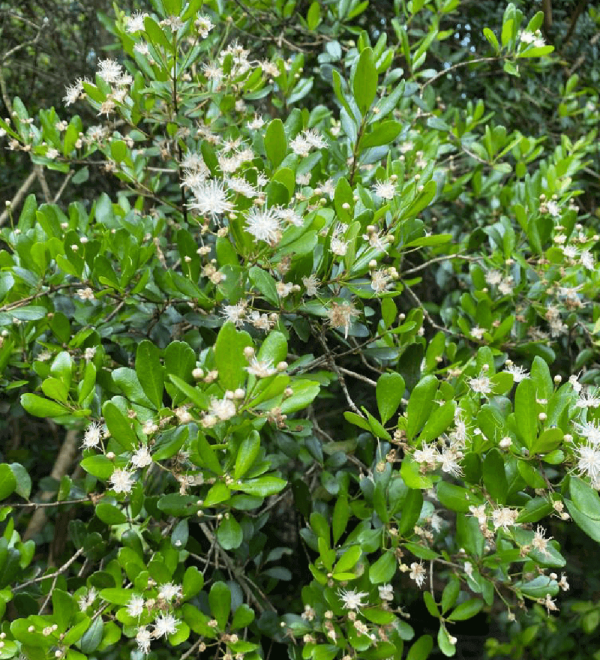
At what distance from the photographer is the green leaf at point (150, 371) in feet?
3.04

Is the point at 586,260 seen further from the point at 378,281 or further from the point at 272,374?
the point at 272,374

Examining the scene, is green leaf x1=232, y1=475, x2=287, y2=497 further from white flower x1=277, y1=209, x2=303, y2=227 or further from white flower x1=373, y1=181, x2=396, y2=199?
white flower x1=373, y1=181, x2=396, y2=199

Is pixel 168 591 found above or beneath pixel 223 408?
beneath


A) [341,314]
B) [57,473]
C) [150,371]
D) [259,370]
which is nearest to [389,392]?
[341,314]

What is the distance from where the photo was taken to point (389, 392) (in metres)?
0.98

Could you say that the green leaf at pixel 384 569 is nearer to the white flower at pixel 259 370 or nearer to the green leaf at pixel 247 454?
the green leaf at pixel 247 454

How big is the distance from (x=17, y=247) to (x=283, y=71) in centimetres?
88

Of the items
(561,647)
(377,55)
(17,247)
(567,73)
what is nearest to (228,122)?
A: (377,55)

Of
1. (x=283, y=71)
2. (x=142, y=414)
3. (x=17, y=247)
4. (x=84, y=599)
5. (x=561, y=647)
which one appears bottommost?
(x=561, y=647)

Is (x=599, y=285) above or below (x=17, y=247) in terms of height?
below

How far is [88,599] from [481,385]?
89 cm

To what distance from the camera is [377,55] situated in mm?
1403

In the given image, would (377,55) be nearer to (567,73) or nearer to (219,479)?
(219,479)

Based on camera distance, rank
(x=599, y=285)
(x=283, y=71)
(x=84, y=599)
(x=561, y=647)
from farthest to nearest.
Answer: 1. (x=561, y=647)
2. (x=283, y=71)
3. (x=599, y=285)
4. (x=84, y=599)
